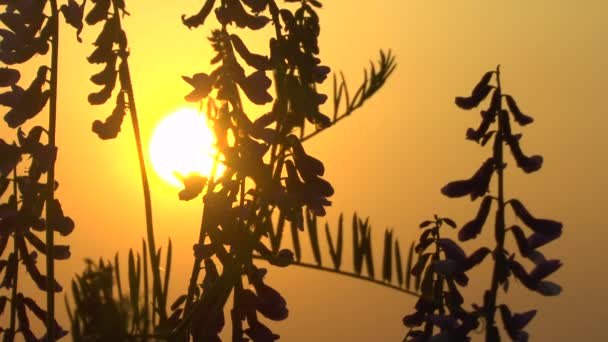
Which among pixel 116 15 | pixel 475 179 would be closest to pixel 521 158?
pixel 475 179

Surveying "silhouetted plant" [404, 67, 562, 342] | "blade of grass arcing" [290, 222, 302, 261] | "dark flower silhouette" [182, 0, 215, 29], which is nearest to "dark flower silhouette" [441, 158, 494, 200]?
"silhouetted plant" [404, 67, 562, 342]

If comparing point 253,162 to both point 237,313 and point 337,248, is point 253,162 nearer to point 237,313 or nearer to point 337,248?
point 337,248

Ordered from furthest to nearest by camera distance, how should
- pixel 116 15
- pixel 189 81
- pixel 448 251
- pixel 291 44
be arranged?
pixel 116 15 → pixel 189 81 → pixel 448 251 → pixel 291 44

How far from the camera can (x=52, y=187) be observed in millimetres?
2928

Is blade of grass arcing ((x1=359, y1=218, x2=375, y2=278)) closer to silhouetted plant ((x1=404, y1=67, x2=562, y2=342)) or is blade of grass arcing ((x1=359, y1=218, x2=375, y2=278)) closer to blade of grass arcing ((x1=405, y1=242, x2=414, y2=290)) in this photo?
blade of grass arcing ((x1=405, y1=242, x2=414, y2=290))

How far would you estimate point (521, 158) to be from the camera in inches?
119

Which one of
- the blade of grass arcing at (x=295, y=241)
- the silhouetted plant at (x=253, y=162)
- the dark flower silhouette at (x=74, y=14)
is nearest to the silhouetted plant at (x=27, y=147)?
the dark flower silhouette at (x=74, y=14)

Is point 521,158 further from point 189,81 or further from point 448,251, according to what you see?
point 189,81

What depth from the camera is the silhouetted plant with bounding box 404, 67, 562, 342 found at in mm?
2775

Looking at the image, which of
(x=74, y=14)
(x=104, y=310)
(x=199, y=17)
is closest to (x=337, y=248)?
(x=104, y=310)

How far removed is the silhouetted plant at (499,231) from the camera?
2775mm

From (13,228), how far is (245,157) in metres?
1.41

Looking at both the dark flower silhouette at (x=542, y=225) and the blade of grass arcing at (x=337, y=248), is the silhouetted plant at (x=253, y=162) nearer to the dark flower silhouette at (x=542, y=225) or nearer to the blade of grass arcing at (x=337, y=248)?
the blade of grass arcing at (x=337, y=248)

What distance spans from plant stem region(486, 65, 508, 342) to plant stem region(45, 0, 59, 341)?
134cm
